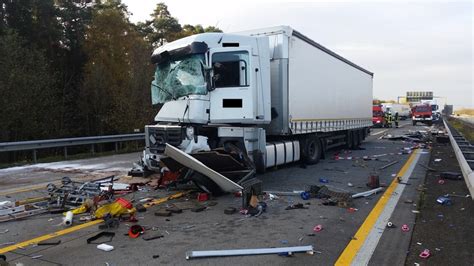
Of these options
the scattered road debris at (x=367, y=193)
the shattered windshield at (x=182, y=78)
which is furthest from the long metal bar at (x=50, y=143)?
the scattered road debris at (x=367, y=193)

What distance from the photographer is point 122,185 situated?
29.4 feet

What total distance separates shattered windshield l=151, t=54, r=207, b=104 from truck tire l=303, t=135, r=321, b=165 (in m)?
5.02

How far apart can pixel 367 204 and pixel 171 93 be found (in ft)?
16.1

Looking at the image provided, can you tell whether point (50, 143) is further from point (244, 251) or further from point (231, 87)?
point (244, 251)

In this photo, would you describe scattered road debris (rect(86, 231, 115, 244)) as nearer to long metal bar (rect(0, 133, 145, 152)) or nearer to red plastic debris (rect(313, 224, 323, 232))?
red plastic debris (rect(313, 224, 323, 232))

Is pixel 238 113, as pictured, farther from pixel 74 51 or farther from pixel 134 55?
pixel 74 51

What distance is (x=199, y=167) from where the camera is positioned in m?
7.69

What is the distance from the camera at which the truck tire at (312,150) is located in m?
13.0

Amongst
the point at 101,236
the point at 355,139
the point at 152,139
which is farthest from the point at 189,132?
the point at 355,139

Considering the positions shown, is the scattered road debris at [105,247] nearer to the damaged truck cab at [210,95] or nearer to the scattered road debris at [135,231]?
the scattered road debris at [135,231]

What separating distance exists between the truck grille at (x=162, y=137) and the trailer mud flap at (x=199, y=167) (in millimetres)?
1039

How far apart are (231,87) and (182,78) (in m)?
1.13

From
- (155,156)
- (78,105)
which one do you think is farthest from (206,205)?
(78,105)

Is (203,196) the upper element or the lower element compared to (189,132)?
lower
